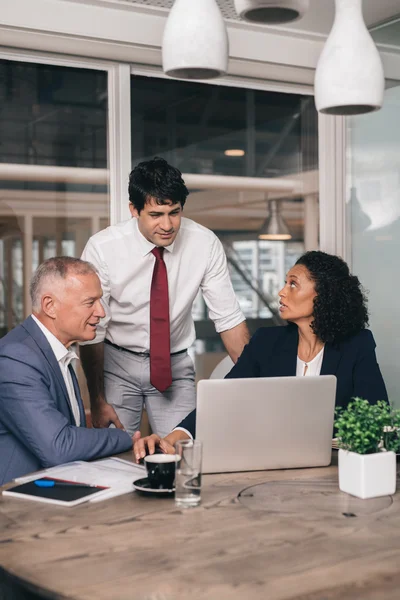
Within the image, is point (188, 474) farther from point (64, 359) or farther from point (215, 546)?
point (64, 359)

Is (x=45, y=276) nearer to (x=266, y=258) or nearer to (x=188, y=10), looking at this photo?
(x=188, y=10)

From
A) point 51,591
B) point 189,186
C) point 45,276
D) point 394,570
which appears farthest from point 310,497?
point 189,186

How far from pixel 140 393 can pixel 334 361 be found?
102cm

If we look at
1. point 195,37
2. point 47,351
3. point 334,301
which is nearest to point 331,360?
point 334,301

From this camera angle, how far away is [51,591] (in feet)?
4.01

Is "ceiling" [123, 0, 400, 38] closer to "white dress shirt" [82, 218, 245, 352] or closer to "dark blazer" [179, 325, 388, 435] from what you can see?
"white dress shirt" [82, 218, 245, 352]

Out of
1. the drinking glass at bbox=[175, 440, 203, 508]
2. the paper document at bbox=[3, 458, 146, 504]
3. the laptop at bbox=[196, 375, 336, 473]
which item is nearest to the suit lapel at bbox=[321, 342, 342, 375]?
the laptop at bbox=[196, 375, 336, 473]

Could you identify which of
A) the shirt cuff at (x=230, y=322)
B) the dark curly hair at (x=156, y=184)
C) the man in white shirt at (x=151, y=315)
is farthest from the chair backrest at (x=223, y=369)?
the dark curly hair at (x=156, y=184)

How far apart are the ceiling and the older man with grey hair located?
6.18 ft

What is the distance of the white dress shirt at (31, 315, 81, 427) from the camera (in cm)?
234

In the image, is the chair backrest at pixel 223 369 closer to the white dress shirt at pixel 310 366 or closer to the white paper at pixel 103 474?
the white dress shirt at pixel 310 366

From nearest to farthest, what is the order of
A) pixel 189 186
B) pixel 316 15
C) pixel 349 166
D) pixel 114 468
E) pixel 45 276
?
pixel 114 468 < pixel 45 276 < pixel 316 15 < pixel 189 186 < pixel 349 166

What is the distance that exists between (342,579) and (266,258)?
3.33 meters

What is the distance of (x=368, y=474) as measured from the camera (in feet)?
5.78
